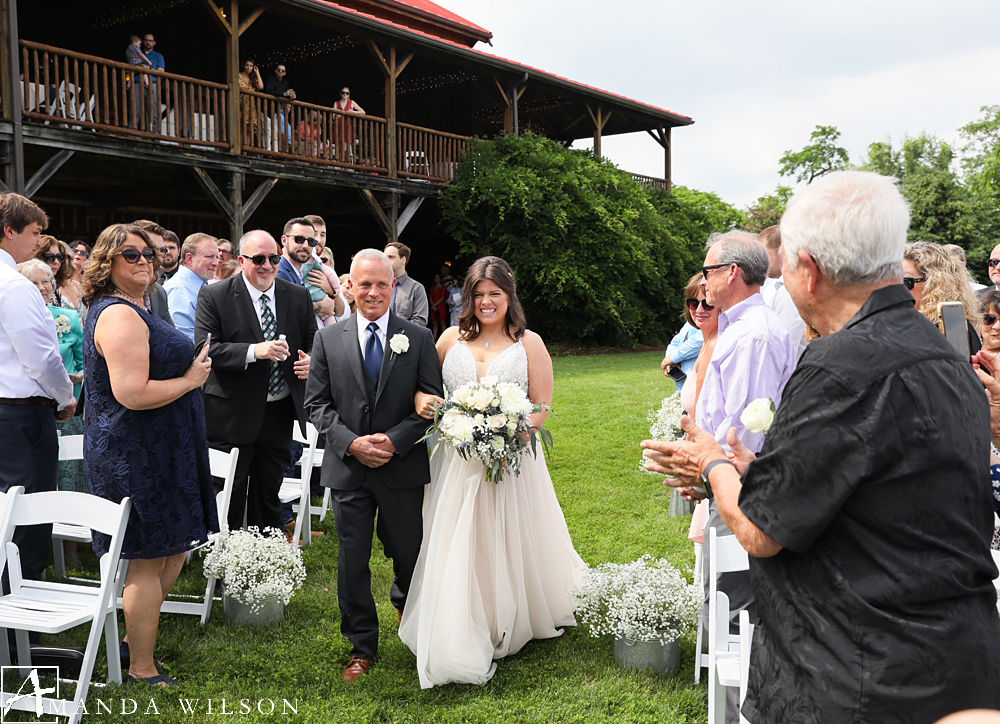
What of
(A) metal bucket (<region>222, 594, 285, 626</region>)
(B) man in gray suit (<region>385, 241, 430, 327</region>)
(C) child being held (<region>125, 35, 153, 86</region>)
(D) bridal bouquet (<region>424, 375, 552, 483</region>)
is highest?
(C) child being held (<region>125, 35, 153, 86</region>)

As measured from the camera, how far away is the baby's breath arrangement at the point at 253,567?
4504mm

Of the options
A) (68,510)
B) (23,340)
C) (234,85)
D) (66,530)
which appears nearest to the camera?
(68,510)

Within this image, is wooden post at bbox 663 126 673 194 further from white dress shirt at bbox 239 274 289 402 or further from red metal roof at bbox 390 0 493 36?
white dress shirt at bbox 239 274 289 402

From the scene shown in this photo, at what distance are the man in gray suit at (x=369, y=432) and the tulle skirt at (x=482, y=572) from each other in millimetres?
170

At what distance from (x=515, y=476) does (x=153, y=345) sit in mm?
2029

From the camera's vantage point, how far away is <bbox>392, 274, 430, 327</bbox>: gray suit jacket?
25.5ft

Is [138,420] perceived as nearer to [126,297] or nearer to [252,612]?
[126,297]

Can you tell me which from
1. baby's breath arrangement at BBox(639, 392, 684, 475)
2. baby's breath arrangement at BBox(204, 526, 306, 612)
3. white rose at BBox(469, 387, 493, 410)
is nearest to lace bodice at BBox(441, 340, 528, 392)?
white rose at BBox(469, 387, 493, 410)

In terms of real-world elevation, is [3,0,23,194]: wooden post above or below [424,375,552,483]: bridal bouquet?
above

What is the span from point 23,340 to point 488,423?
247 cm

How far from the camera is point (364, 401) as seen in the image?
4.11 metres

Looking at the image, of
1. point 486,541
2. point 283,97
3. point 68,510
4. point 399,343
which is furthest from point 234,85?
point 486,541

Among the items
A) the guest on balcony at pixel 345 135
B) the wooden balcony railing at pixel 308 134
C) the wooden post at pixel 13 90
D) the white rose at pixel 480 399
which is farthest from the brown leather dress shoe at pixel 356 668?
the guest on balcony at pixel 345 135

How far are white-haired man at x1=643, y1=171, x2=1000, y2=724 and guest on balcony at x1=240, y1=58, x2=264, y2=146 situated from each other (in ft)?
45.0
